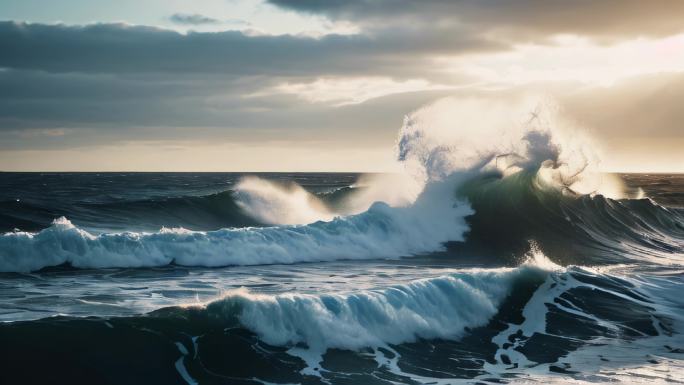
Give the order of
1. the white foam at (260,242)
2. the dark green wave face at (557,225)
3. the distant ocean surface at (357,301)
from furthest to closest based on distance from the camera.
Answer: the dark green wave face at (557,225), the white foam at (260,242), the distant ocean surface at (357,301)

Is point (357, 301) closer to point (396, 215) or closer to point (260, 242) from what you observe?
point (260, 242)

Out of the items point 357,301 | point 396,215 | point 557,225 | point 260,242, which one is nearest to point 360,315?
point 357,301

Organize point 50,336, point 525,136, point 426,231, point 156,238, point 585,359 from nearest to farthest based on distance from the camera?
1. point 50,336
2. point 585,359
3. point 156,238
4. point 426,231
5. point 525,136

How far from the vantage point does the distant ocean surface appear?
9.52 meters

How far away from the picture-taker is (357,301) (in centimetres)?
1102

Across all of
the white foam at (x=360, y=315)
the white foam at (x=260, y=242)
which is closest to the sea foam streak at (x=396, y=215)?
the white foam at (x=260, y=242)

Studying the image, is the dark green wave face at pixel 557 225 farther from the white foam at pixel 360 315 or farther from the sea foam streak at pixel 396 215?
the white foam at pixel 360 315

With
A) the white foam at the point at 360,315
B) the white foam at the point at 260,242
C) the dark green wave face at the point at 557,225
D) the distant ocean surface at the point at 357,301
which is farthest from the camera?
the dark green wave face at the point at 557,225

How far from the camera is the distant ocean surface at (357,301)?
9.52 meters

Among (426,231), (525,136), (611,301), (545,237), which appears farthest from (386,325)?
(525,136)

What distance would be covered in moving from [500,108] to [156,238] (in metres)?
14.3

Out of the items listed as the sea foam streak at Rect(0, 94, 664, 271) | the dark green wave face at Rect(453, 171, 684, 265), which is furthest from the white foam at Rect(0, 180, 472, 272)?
the dark green wave face at Rect(453, 171, 684, 265)

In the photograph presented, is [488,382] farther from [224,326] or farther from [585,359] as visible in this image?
[224,326]

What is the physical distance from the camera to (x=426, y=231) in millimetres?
22766
